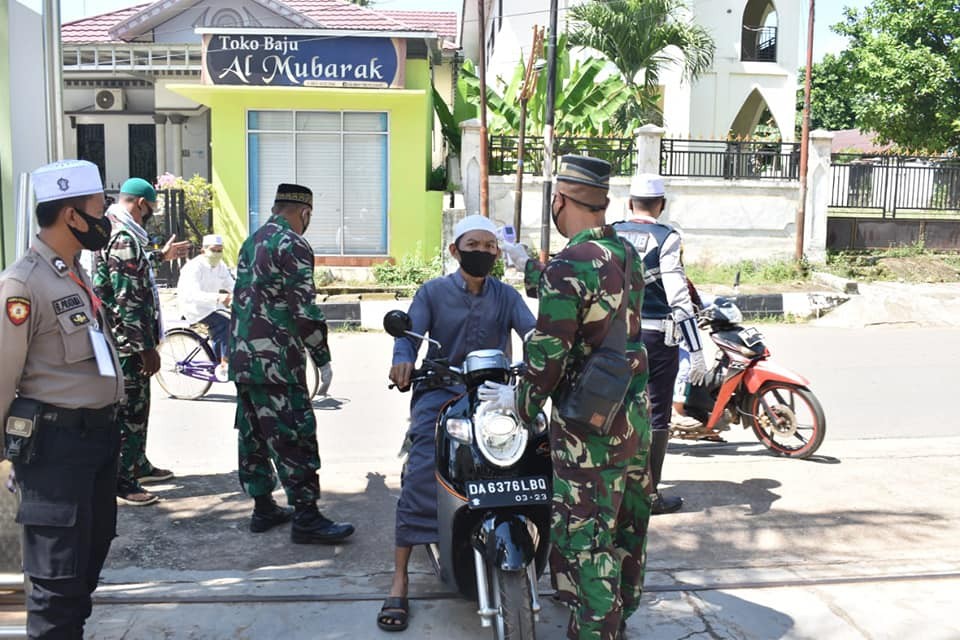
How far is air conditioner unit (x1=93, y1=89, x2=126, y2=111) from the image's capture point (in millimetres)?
20719

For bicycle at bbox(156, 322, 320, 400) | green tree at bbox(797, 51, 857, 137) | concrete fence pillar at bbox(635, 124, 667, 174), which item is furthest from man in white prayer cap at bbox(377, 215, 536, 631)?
green tree at bbox(797, 51, 857, 137)

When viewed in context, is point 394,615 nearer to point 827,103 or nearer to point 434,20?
point 434,20

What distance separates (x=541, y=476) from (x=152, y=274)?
303 centimetres

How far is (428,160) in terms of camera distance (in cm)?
1731

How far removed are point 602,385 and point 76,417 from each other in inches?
71.1

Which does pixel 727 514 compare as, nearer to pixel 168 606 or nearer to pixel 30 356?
pixel 168 606

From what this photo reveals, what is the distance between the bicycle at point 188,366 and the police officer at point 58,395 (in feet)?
16.6

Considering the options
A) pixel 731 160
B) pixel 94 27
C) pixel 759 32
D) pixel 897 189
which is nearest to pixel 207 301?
pixel 731 160

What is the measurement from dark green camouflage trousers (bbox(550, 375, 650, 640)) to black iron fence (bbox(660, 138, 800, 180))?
13966 mm

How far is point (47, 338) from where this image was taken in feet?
10.4

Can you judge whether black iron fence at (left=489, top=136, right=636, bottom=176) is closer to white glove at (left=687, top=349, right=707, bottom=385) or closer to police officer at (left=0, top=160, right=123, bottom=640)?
white glove at (left=687, top=349, right=707, bottom=385)

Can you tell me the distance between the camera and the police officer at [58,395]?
310 centimetres

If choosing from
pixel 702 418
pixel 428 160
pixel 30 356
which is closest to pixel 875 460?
pixel 702 418

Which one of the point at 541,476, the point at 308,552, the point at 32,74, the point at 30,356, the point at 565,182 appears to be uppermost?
the point at 32,74
